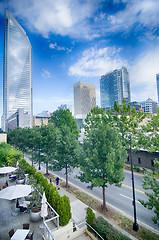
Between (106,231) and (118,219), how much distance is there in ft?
13.6

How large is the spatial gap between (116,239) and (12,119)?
169169 mm

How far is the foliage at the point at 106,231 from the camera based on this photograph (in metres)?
7.68

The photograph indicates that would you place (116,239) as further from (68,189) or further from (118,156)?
(68,189)

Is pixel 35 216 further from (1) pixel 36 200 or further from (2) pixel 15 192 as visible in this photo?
(2) pixel 15 192

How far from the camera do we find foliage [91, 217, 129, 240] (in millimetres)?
7676

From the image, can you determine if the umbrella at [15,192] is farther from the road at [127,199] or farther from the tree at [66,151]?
the tree at [66,151]

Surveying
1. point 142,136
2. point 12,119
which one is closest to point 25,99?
point 12,119

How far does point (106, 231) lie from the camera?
318 inches

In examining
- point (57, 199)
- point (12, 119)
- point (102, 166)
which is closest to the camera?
point (57, 199)

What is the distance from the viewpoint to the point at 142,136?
23438 millimetres

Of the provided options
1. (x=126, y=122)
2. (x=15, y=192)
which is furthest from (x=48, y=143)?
(x=126, y=122)

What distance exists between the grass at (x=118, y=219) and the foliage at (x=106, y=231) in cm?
271

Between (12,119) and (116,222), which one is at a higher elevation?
(12,119)

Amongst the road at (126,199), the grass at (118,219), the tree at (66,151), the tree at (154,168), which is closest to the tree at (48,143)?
the tree at (66,151)
